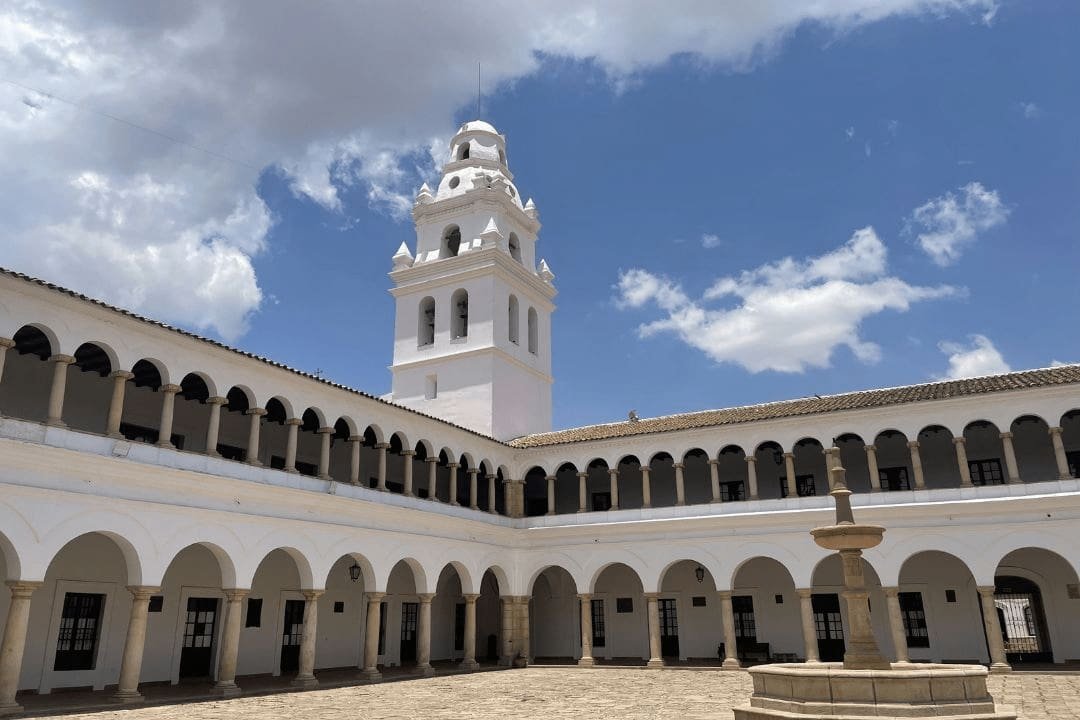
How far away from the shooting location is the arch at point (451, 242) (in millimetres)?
30278

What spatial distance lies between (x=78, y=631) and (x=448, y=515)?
8.91m

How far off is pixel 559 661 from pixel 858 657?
1591cm

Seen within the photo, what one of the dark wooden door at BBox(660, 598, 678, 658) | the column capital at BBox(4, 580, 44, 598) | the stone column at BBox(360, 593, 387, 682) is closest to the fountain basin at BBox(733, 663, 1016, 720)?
the column capital at BBox(4, 580, 44, 598)

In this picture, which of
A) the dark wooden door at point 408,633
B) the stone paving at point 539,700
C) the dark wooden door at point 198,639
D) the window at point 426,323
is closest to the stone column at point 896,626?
the stone paving at point 539,700

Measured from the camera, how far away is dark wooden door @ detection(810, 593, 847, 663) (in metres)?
23.0

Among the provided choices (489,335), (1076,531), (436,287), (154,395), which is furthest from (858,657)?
(436,287)

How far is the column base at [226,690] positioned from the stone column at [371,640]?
3728 mm

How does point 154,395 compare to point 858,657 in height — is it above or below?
above

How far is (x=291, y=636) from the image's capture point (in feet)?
67.1

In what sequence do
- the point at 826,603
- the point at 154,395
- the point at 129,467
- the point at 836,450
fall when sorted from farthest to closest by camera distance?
1. the point at 826,603
2. the point at 836,450
3. the point at 154,395
4. the point at 129,467

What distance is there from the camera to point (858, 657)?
404 inches

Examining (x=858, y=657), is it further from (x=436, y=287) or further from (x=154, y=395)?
(x=436, y=287)

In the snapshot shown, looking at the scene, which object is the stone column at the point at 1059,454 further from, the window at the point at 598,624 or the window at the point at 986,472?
the window at the point at 598,624

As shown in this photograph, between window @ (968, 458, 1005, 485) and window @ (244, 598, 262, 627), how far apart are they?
18.9 meters
